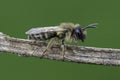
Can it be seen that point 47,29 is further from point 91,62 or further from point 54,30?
point 91,62

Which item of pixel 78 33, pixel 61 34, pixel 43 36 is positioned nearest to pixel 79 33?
pixel 78 33

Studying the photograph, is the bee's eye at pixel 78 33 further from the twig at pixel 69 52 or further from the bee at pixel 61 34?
the twig at pixel 69 52

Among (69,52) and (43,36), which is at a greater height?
(43,36)

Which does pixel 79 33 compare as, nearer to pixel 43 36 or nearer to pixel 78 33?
pixel 78 33

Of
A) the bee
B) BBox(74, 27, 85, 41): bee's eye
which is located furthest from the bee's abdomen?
BBox(74, 27, 85, 41): bee's eye

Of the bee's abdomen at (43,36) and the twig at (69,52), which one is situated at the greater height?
A: the bee's abdomen at (43,36)

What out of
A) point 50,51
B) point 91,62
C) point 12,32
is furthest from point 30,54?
point 12,32

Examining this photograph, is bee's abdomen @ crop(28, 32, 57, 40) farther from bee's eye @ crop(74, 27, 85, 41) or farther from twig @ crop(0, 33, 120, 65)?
bee's eye @ crop(74, 27, 85, 41)

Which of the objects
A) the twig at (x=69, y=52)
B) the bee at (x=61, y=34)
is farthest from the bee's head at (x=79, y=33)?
the twig at (x=69, y=52)

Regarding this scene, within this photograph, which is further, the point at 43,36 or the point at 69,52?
the point at 43,36

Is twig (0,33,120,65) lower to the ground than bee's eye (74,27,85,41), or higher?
lower
